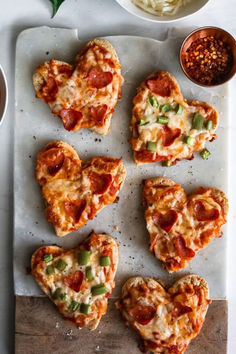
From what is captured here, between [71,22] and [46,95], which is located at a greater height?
[71,22]

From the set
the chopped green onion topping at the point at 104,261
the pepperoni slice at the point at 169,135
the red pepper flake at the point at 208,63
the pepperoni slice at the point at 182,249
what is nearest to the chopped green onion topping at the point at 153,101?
the pepperoni slice at the point at 169,135

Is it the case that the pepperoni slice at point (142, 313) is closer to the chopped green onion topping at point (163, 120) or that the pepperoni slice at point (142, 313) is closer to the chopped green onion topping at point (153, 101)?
the chopped green onion topping at point (163, 120)

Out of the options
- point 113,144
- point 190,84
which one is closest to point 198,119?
point 190,84

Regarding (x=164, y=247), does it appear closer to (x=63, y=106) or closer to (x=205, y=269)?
(x=205, y=269)

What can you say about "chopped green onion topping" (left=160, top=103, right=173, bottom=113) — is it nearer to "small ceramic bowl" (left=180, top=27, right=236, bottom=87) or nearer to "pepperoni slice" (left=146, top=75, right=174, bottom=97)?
"pepperoni slice" (left=146, top=75, right=174, bottom=97)

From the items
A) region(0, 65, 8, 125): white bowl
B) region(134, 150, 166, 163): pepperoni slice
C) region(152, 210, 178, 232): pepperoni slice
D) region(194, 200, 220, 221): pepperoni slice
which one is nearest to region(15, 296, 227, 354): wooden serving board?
region(152, 210, 178, 232): pepperoni slice

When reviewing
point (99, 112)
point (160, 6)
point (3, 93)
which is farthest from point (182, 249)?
point (160, 6)
